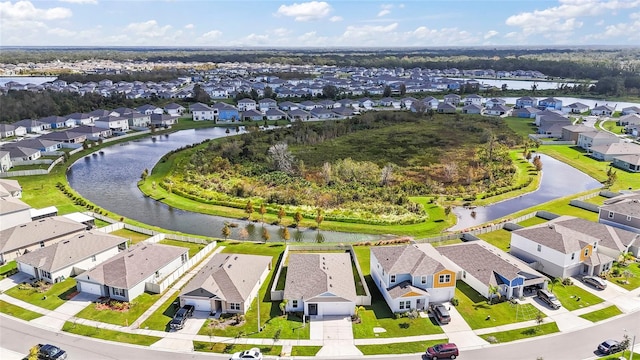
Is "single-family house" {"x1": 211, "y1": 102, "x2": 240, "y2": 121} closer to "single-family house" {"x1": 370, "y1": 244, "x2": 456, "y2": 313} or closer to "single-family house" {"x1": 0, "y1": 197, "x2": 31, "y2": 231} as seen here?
"single-family house" {"x1": 0, "y1": 197, "x2": 31, "y2": 231}

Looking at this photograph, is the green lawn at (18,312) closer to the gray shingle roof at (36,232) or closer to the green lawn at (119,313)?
the green lawn at (119,313)

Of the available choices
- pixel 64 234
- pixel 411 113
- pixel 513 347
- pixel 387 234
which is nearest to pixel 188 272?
pixel 64 234

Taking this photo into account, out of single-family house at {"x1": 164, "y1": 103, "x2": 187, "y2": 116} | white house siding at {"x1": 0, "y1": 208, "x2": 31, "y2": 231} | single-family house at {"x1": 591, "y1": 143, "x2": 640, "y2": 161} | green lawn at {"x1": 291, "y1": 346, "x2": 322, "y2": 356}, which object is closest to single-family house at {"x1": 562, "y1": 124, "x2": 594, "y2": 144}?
single-family house at {"x1": 591, "y1": 143, "x2": 640, "y2": 161}

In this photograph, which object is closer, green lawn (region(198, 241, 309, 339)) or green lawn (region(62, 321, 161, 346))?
green lawn (region(62, 321, 161, 346))

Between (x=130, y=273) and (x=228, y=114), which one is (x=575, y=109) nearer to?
(x=228, y=114)

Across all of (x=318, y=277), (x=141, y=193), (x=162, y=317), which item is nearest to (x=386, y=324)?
(x=318, y=277)
